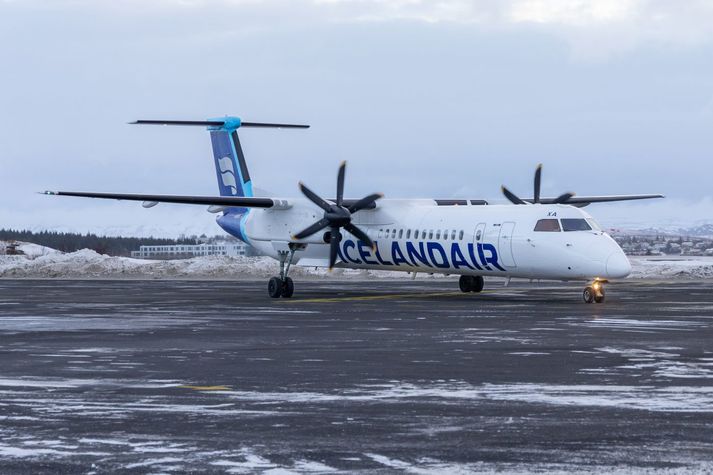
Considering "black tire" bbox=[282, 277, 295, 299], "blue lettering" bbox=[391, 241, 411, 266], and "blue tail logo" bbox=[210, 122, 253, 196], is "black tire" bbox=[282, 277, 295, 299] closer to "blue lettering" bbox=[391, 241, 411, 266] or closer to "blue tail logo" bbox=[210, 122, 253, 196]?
"blue lettering" bbox=[391, 241, 411, 266]

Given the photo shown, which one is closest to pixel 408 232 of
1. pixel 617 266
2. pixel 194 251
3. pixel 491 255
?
pixel 491 255

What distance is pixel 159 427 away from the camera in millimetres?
10328

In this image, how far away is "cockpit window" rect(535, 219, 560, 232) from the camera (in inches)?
1276

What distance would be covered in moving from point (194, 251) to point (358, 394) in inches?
4640

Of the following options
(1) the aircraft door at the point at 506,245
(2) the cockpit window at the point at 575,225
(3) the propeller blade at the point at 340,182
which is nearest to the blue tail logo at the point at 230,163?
(3) the propeller blade at the point at 340,182

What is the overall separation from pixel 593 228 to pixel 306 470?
81.7ft

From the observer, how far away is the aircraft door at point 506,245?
33094 mm

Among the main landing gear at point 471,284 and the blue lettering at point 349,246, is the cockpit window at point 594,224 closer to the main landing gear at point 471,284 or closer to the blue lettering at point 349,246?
the main landing gear at point 471,284

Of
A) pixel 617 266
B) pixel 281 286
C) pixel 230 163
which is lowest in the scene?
pixel 281 286

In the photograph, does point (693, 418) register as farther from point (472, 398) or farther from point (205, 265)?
point (205, 265)

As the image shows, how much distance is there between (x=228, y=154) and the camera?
141 feet

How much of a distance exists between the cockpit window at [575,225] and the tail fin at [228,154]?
14.0 meters

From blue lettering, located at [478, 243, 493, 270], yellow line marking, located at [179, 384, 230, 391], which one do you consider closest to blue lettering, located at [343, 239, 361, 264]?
blue lettering, located at [478, 243, 493, 270]

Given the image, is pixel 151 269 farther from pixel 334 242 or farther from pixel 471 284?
pixel 334 242
